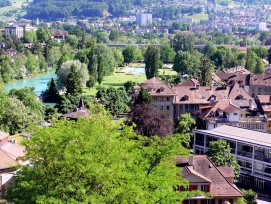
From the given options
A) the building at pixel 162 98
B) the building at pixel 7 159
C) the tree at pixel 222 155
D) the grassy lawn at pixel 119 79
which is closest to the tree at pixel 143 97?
the building at pixel 162 98

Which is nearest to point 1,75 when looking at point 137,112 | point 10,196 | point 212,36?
point 137,112

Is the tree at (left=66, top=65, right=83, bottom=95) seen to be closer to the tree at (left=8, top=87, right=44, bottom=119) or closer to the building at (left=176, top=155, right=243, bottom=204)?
the tree at (left=8, top=87, right=44, bottom=119)

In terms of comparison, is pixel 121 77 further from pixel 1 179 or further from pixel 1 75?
pixel 1 179

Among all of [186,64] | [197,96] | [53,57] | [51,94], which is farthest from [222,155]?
[53,57]

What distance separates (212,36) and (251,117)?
11144 cm

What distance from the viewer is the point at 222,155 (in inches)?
1142

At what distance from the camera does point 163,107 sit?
1711 inches

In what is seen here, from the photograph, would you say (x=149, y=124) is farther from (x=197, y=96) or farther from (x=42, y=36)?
(x=42, y=36)

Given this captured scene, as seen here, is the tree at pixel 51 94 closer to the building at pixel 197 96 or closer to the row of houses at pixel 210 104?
the row of houses at pixel 210 104

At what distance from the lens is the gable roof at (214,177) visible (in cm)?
2314

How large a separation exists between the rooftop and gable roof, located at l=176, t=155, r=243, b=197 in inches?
247

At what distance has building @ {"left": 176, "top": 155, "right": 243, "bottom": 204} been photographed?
2297 centimetres

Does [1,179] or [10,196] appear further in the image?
[1,179]

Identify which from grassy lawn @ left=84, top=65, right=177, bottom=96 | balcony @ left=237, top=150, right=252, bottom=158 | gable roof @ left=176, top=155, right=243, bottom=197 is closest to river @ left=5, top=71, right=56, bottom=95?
grassy lawn @ left=84, top=65, right=177, bottom=96
